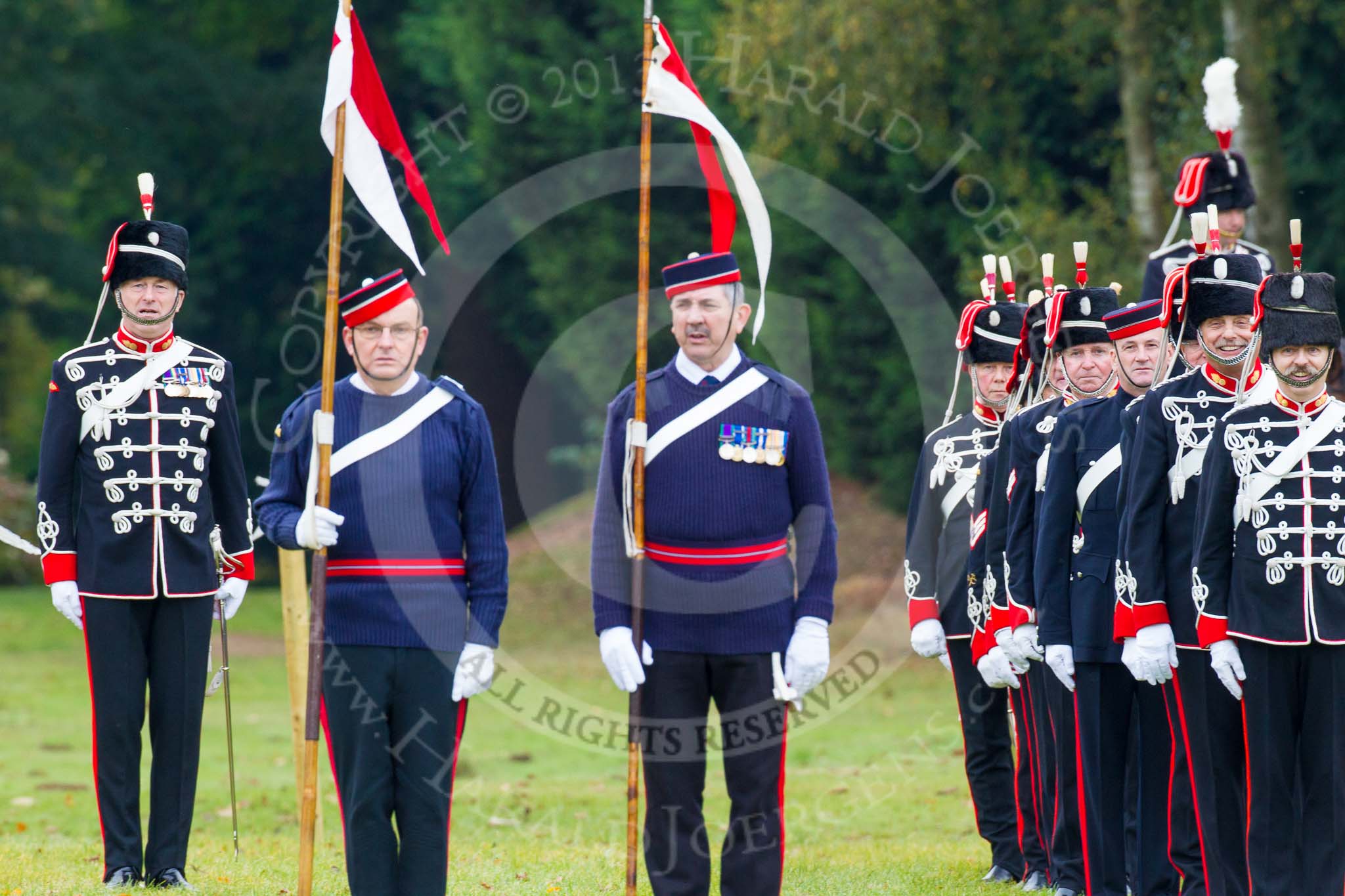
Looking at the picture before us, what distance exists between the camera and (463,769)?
40.7 ft

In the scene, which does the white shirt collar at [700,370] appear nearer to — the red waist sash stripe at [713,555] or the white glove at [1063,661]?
the red waist sash stripe at [713,555]

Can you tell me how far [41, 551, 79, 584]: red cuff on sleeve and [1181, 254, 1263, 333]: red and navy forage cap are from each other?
4130 millimetres

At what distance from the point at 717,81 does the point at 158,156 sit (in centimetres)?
1116

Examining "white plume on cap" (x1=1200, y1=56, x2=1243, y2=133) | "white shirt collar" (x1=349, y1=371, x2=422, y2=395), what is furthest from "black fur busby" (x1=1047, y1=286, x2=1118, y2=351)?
"white plume on cap" (x1=1200, y1=56, x2=1243, y2=133)

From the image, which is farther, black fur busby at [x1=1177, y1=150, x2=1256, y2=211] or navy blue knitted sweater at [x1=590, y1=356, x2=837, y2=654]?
black fur busby at [x1=1177, y1=150, x2=1256, y2=211]

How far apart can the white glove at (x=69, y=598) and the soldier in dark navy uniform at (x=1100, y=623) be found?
355 cm

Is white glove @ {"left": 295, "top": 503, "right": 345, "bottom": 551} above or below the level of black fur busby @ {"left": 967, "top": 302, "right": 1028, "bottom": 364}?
below

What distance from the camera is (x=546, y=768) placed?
41.6 feet

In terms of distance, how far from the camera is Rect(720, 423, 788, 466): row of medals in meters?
5.86

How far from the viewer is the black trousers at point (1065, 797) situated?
6.75 metres

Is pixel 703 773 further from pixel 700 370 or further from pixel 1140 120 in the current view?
pixel 1140 120

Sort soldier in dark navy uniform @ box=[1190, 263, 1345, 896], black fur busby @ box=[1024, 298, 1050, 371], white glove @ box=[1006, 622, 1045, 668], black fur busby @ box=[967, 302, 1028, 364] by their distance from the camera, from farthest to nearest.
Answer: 1. black fur busby @ box=[967, 302, 1028, 364]
2. black fur busby @ box=[1024, 298, 1050, 371]
3. white glove @ box=[1006, 622, 1045, 668]
4. soldier in dark navy uniform @ box=[1190, 263, 1345, 896]

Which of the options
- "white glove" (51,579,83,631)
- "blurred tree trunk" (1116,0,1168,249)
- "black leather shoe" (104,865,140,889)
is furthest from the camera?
"blurred tree trunk" (1116,0,1168,249)

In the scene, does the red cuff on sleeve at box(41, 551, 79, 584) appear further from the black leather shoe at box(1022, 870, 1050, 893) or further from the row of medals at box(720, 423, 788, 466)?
the black leather shoe at box(1022, 870, 1050, 893)
